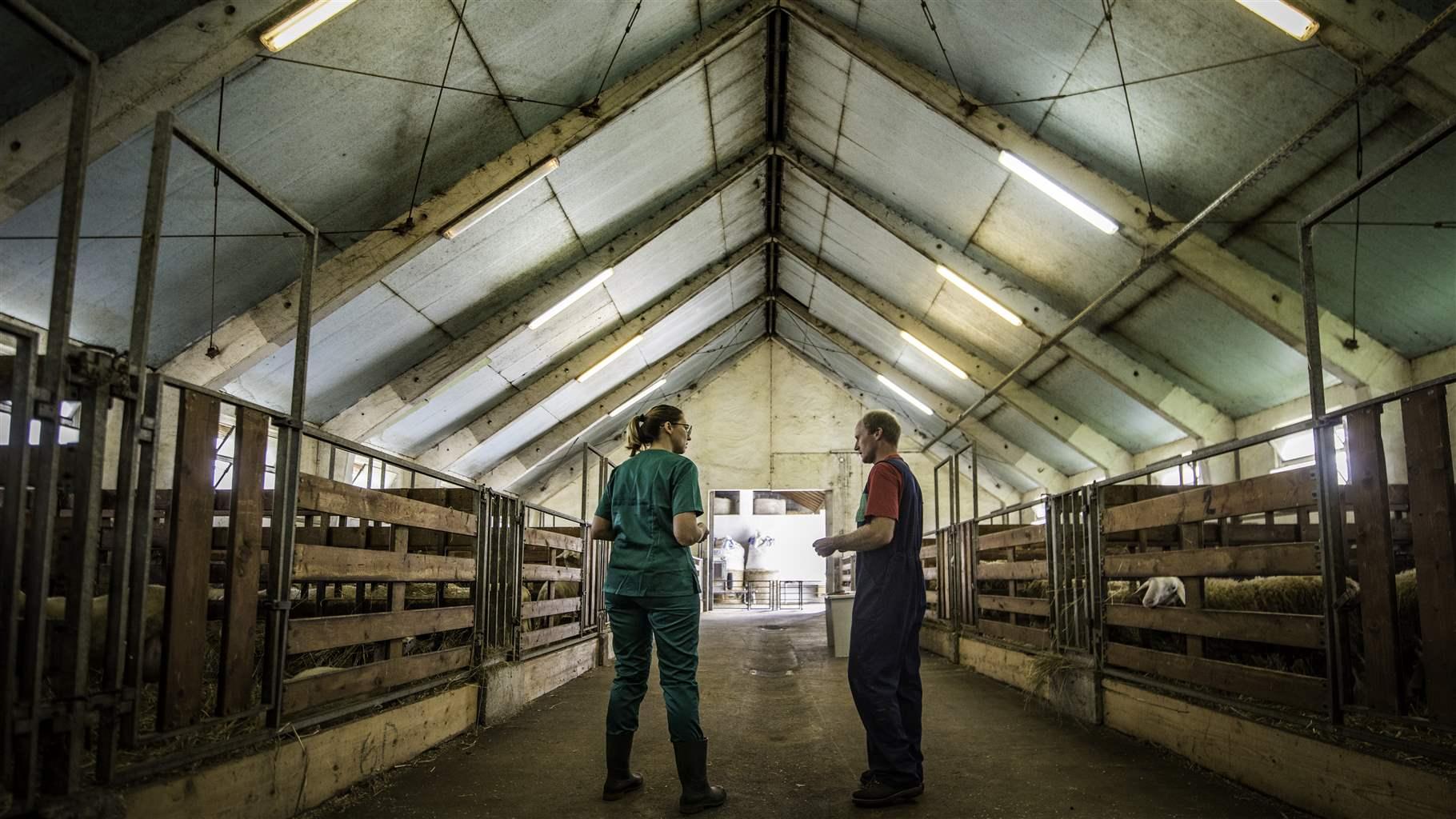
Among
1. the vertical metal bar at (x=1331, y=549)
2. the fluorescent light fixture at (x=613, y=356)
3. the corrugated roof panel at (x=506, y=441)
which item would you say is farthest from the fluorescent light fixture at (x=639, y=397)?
the vertical metal bar at (x=1331, y=549)

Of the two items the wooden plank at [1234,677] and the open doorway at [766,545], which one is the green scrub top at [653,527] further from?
the open doorway at [766,545]

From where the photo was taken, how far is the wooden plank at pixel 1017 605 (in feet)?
20.2

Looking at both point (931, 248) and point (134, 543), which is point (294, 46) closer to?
point (134, 543)

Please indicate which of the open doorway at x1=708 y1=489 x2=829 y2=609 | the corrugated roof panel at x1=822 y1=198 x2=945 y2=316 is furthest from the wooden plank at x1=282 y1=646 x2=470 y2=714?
the open doorway at x1=708 y1=489 x2=829 y2=609

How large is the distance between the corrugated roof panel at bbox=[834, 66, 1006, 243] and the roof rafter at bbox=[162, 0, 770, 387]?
162 centimetres

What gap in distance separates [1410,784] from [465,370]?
9950 mm

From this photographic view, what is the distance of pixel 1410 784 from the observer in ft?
8.57

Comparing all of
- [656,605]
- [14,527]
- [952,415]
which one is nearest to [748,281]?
[952,415]

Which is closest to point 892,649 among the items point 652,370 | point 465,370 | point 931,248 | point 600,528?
point 600,528

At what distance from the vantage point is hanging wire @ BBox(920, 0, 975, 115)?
24.6 ft

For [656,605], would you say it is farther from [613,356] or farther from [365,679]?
[613,356]

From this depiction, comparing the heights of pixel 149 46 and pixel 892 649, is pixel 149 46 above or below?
above

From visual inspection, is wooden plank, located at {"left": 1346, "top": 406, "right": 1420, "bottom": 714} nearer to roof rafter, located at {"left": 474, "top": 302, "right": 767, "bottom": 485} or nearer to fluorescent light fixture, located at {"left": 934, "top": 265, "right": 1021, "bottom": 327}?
fluorescent light fixture, located at {"left": 934, "top": 265, "right": 1021, "bottom": 327}

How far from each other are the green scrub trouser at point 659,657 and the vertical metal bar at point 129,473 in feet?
5.01
